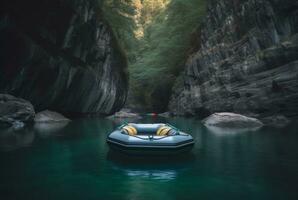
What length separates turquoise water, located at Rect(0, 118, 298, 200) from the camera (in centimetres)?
656

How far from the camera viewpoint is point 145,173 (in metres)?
8.40

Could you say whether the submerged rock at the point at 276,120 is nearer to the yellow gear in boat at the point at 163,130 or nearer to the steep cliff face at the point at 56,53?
the yellow gear in boat at the point at 163,130

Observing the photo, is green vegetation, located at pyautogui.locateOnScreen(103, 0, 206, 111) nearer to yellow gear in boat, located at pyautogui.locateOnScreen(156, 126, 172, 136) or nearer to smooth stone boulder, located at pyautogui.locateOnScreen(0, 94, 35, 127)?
smooth stone boulder, located at pyautogui.locateOnScreen(0, 94, 35, 127)

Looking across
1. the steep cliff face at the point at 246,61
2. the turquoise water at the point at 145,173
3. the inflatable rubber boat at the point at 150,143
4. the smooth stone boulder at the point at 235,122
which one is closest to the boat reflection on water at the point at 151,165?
the turquoise water at the point at 145,173

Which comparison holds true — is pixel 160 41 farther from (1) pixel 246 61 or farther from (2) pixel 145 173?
(2) pixel 145 173

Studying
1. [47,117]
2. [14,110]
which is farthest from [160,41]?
[14,110]

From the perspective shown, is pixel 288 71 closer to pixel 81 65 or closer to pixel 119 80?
pixel 81 65

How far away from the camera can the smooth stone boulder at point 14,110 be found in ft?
62.1

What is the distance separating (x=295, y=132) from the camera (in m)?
17.0

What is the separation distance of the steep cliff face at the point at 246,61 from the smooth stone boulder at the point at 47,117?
489 inches

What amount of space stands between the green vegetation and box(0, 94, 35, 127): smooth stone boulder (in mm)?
13547

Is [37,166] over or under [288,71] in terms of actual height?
under

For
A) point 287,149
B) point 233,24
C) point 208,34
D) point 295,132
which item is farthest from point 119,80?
point 287,149

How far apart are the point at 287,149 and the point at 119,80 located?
2443 cm
